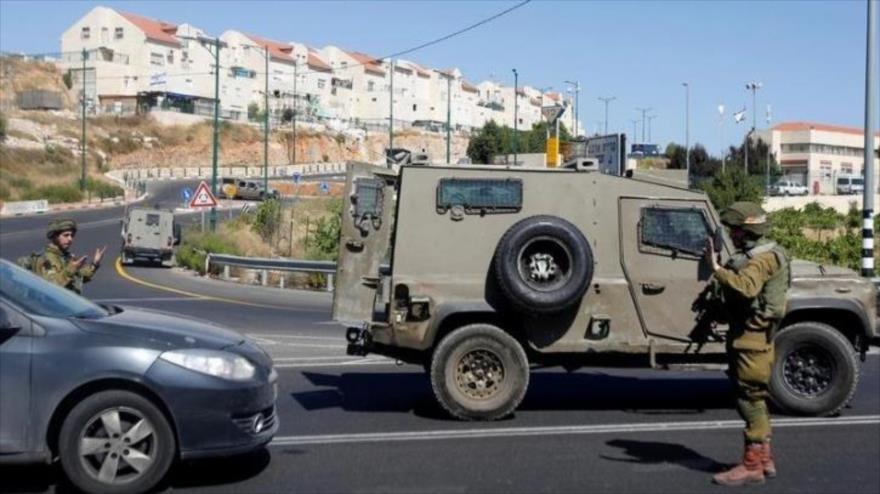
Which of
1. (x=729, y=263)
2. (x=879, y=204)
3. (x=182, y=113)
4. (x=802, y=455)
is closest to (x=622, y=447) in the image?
(x=802, y=455)

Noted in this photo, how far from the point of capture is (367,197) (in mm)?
10422

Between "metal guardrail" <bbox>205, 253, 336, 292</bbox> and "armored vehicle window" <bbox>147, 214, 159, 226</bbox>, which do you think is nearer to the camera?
"metal guardrail" <bbox>205, 253, 336, 292</bbox>

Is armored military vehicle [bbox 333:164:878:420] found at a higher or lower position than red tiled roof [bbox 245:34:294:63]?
lower

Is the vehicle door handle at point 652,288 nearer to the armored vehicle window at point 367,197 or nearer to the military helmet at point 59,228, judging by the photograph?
the armored vehicle window at point 367,197

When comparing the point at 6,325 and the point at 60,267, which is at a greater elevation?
the point at 60,267

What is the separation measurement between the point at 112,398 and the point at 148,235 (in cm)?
3562

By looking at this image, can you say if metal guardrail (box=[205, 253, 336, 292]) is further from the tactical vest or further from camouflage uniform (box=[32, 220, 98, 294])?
the tactical vest

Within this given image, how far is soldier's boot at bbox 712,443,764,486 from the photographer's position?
729cm

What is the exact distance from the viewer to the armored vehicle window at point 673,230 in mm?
10031

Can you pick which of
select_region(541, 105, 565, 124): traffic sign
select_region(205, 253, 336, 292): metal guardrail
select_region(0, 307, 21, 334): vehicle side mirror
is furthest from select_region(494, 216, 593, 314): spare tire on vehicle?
select_region(205, 253, 336, 292): metal guardrail

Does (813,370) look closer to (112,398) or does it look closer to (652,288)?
(652,288)

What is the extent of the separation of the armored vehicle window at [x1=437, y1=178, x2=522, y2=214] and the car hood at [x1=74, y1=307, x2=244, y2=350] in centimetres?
284

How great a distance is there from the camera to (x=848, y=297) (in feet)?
32.5

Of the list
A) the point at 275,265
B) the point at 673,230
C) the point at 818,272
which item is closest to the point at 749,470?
the point at 673,230
